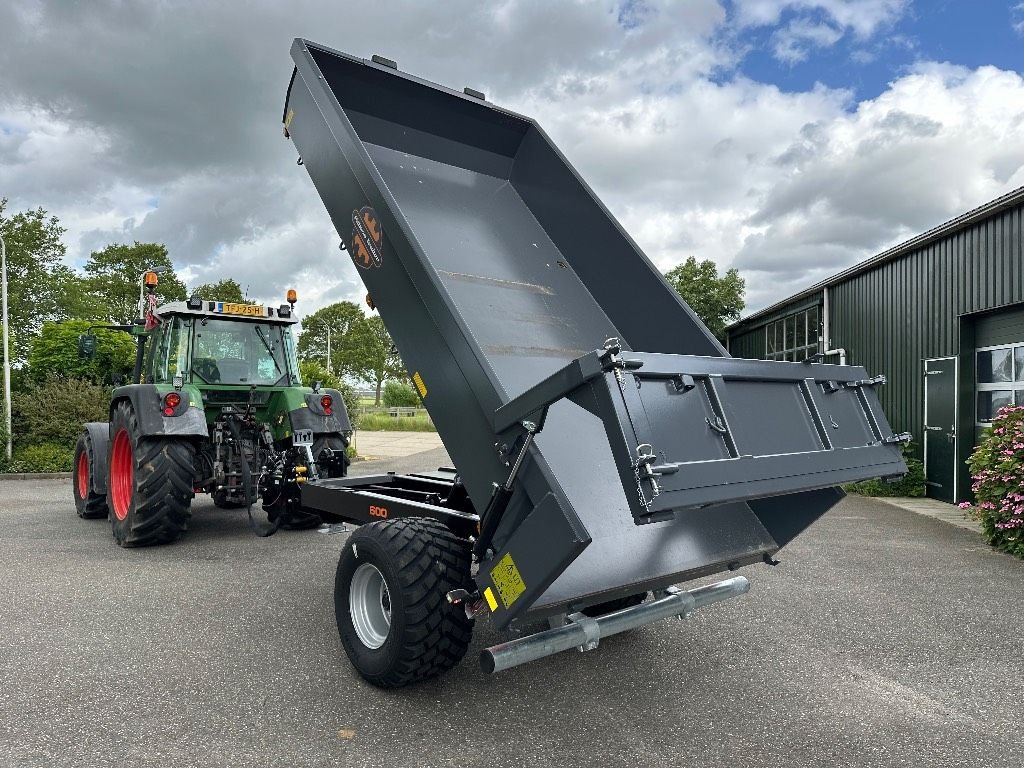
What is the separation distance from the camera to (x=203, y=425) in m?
6.29

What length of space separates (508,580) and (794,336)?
14.5 meters

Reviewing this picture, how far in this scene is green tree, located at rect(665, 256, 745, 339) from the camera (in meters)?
21.9

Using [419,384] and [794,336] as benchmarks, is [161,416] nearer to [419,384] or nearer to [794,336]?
[419,384]

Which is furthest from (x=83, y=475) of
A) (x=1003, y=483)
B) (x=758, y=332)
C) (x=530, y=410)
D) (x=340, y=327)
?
(x=340, y=327)

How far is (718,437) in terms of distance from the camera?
A: 2631mm

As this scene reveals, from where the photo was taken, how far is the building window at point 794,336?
14703mm

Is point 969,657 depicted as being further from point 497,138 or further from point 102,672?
point 102,672

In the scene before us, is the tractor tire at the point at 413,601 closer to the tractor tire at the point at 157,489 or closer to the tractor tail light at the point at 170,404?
the tractor tire at the point at 157,489

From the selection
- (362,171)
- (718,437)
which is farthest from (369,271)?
(718,437)

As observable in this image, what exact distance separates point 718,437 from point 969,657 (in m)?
2.59

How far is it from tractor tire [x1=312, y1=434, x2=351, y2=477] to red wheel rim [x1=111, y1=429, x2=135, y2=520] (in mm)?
1753

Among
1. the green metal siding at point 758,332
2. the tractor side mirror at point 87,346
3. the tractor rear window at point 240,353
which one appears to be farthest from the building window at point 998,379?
the tractor side mirror at point 87,346

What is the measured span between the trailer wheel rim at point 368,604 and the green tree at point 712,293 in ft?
63.5

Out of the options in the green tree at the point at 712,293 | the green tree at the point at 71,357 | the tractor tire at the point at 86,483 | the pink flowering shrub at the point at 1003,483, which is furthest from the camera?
the green tree at the point at 712,293
